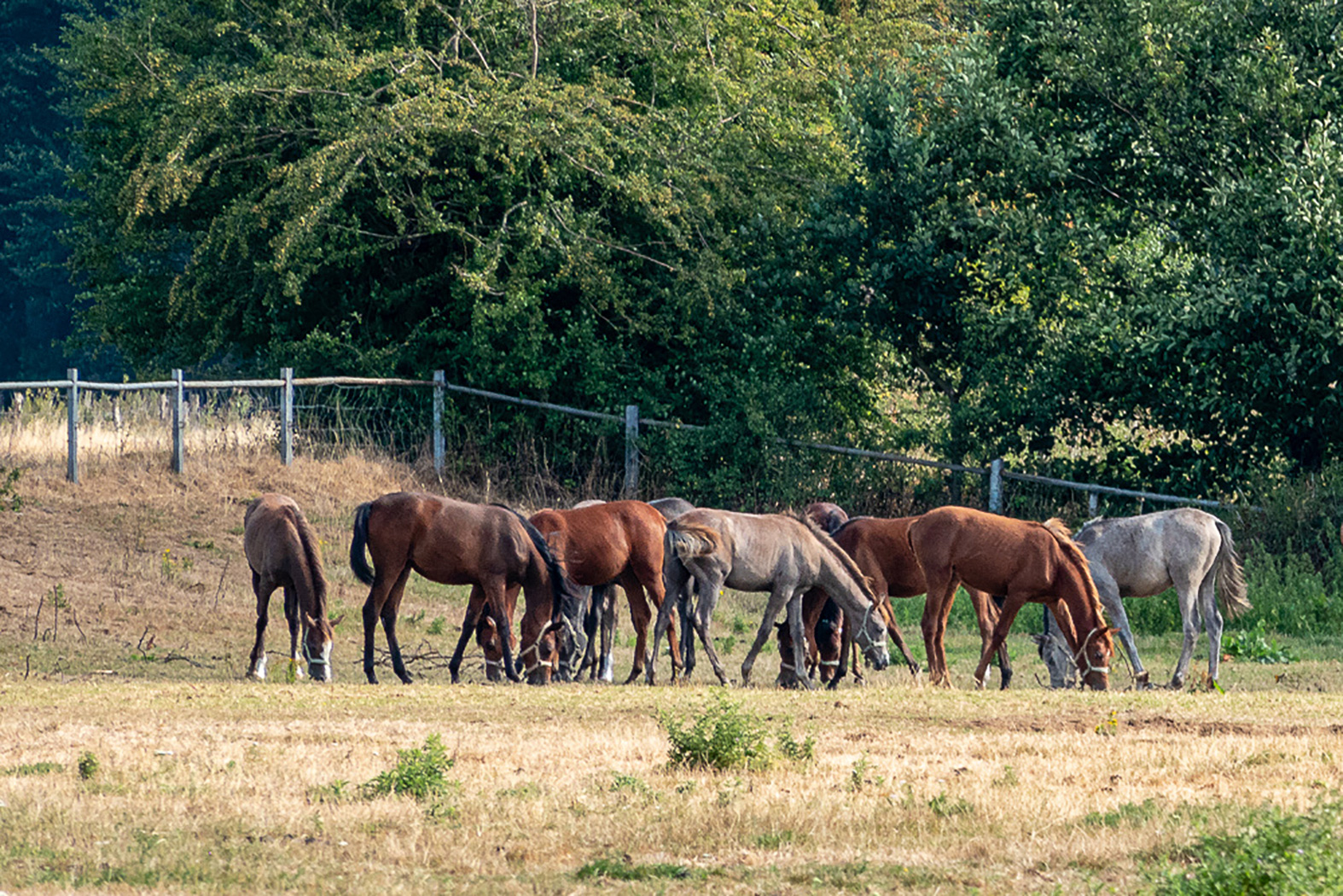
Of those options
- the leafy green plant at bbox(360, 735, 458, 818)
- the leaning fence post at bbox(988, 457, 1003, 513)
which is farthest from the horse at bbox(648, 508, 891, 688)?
the leaning fence post at bbox(988, 457, 1003, 513)

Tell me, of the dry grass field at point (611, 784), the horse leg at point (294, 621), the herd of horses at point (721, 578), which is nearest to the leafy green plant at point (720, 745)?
the dry grass field at point (611, 784)

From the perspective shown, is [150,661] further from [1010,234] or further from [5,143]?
[5,143]

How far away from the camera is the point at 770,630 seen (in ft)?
50.5

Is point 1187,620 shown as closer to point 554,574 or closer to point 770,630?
point 770,630

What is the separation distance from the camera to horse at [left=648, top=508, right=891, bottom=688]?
15.4m

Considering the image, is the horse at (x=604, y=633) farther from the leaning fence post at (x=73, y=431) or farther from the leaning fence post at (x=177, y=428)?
the leaning fence post at (x=73, y=431)

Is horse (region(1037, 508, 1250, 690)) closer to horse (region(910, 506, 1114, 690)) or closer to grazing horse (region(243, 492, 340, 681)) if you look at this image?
horse (region(910, 506, 1114, 690))

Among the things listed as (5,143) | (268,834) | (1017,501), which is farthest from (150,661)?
(5,143)

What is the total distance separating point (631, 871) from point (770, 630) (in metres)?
→ 8.00

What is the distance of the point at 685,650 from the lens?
1574 centimetres

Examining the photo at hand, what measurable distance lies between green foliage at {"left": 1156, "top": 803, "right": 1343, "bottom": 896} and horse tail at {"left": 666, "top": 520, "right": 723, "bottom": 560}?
28.2ft

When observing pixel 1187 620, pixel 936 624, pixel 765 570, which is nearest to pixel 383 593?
pixel 765 570

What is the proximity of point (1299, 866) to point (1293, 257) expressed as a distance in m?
16.3

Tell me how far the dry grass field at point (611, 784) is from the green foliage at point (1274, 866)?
1.13 feet
